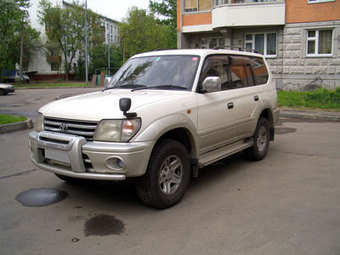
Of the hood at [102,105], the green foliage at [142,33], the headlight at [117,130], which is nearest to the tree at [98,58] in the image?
the green foliage at [142,33]

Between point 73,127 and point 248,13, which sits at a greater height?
point 248,13

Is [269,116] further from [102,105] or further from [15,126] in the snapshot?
[15,126]

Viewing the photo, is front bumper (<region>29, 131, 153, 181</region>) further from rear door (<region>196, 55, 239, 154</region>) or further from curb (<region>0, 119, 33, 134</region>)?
curb (<region>0, 119, 33, 134</region>)

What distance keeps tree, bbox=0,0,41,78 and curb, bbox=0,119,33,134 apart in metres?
28.6

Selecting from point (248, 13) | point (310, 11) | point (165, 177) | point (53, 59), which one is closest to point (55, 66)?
point (53, 59)

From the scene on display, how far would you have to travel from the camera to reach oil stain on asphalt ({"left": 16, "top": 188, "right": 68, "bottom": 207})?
4668mm

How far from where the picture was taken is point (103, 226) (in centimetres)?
394

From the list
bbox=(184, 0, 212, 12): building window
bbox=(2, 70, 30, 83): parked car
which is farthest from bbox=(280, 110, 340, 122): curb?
bbox=(2, 70, 30, 83): parked car

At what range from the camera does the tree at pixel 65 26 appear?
53094 mm

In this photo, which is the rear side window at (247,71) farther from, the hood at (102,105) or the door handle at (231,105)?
the hood at (102,105)

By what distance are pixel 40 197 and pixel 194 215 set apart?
6.90 feet

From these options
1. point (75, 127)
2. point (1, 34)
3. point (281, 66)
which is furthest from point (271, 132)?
point (1, 34)

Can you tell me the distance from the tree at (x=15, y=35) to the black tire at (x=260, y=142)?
34.7 metres

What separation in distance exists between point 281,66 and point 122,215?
60.9 ft
